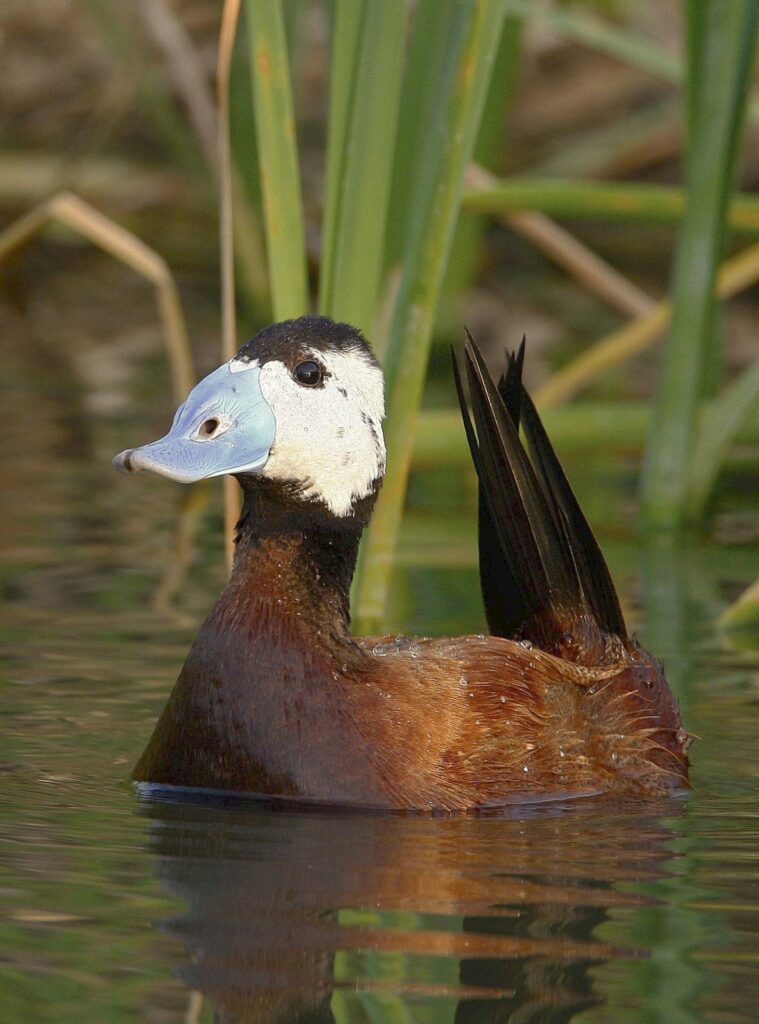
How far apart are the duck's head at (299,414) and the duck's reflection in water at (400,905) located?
68 cm

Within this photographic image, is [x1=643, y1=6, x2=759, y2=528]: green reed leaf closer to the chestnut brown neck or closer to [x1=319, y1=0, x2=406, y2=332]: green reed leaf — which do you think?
[x1=319, y1=0, x2=406, y2=332]: green reed leaf

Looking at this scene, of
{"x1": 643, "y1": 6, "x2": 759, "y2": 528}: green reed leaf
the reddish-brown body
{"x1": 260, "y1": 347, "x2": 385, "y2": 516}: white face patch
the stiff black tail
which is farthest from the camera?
{"x1": 643, "y1": 6, "x2": 759, "y2": 528}: green reed leaf

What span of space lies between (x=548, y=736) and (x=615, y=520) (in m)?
3.02

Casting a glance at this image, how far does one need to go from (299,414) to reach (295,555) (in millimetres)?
293

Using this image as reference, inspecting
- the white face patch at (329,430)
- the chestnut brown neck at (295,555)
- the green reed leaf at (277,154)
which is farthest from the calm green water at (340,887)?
the green reed leaf at (277,154)

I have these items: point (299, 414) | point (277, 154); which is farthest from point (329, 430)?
point (277, 154)

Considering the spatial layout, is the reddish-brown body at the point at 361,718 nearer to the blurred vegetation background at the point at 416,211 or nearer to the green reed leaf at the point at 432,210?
the green reed leaf at the point at 432,210

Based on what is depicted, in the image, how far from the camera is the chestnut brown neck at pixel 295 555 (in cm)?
423

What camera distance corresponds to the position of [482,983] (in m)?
3.07

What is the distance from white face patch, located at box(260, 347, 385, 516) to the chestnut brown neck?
0.13 ft

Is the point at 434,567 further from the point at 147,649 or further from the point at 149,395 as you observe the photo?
the point at 149,395

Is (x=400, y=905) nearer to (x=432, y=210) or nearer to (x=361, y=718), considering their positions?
(x=361, y=718)

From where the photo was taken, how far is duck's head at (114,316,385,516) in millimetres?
4129

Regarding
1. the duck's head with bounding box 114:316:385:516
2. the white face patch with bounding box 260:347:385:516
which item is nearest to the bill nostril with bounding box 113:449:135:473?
the duck's head with bounding box 114:316:385:516
